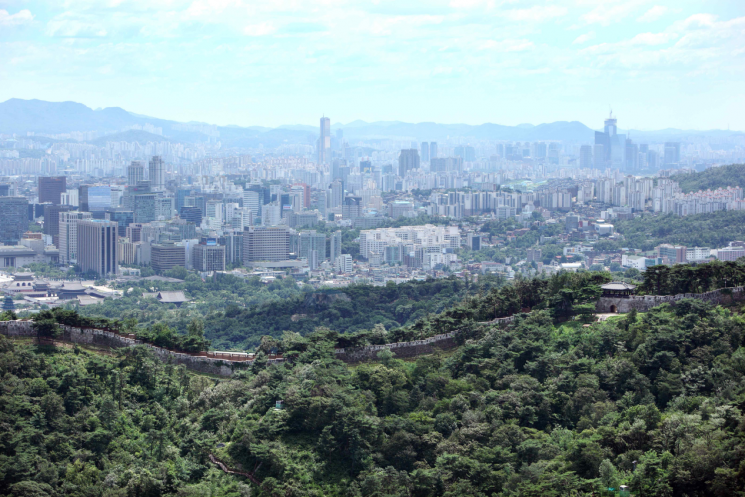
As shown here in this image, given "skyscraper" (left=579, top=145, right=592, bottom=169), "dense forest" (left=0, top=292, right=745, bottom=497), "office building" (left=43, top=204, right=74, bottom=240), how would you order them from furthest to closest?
"skyscraper" (left=579, top=145, right=592, bottom=169) → "office building" (left=43, top=204, right=74, bottom=240) → "dense forest" (left=0, top=292, right=745, bottom=497)

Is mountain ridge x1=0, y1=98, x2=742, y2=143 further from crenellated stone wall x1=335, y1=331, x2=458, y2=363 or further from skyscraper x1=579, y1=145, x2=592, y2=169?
crenellated stone wall x1=335, y1=331, x2=458, y2=363

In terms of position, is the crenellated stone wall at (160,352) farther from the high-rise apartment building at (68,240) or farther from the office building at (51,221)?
the office building at (51,221)

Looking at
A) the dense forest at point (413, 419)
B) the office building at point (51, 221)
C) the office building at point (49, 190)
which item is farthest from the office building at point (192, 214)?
the dense forest at point (413, 419)

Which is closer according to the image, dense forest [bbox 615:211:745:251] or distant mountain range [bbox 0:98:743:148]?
dense forest [bbox 615:211:745:251]

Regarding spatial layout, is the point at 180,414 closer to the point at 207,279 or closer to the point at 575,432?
the point at 575,432

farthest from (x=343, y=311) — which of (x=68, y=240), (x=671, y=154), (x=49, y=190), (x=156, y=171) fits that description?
(x=671, y=154)

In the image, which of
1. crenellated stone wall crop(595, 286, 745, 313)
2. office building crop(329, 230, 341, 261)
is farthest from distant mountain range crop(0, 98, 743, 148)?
crenellated stone wall crop(595, 286, 745, 313)

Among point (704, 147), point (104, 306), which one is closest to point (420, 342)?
point (104, 306)
